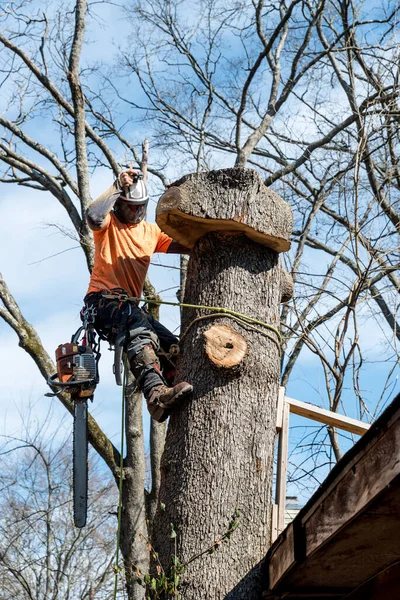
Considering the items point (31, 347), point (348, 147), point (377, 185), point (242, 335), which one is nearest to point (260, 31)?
point (348, 147)

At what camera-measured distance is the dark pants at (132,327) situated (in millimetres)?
4648

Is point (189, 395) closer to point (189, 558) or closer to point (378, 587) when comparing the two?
point (189, 558)

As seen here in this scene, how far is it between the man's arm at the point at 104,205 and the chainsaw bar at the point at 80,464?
3.68 ft

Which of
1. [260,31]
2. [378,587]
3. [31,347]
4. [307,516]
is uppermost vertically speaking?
[260,31]

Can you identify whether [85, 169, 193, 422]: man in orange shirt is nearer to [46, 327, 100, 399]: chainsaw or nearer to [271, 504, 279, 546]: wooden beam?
[46, 327, 100, 399]: chainsaw

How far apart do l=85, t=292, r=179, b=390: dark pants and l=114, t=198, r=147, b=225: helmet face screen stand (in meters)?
0.54

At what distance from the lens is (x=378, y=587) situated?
123 inches

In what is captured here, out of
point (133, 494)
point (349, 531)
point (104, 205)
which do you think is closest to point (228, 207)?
point (104, 205)

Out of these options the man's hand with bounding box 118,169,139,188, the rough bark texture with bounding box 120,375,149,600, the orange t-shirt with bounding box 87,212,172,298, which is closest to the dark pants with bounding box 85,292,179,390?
the orange t-shirt with bounding box 87,212,172,298

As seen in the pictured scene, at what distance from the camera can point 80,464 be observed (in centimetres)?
489

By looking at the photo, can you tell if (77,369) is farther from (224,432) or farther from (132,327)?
(224,432)

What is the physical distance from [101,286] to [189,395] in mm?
1328

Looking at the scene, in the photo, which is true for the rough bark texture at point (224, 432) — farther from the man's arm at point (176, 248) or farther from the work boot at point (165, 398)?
the man's arm at point (176, 248)

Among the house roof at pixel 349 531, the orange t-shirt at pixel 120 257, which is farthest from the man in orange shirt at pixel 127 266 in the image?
the house roof at pixel 349 531
